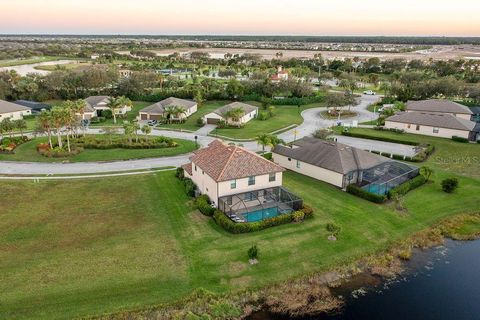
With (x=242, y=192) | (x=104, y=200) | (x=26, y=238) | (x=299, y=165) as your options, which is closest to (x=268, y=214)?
(x=242, y=192)

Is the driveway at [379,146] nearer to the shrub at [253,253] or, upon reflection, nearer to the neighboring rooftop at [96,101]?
the shrub at [253,253]

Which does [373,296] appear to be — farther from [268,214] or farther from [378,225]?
[268,214]

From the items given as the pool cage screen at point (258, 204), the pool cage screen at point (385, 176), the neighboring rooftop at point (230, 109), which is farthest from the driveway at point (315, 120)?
the pool cage screen at point (258, 204)

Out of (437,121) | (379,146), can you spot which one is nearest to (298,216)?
(379,146)

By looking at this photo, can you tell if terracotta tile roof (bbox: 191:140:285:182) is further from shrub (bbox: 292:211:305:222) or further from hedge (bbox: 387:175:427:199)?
hedge (bbox: 387:175:427:199)

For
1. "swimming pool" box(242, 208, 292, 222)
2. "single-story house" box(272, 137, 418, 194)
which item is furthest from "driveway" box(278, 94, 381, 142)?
"swimming pool" box(242, 208, 292, 222)

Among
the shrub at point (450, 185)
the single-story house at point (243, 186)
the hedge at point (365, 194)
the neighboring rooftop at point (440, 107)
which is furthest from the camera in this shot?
the neighboring rooftop at point (440, 107)
